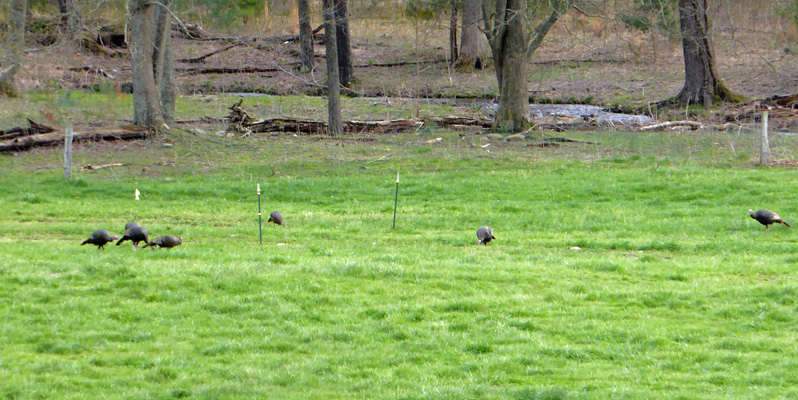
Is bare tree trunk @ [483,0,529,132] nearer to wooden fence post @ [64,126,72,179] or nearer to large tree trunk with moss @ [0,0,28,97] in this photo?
wooden fence post @ [64,126,72,179]

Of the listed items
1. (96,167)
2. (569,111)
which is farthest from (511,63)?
(96,167)

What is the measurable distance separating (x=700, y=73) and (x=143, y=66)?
21.3 meters

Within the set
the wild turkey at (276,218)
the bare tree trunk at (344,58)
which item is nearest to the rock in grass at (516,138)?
the wild turkey at (276,218)

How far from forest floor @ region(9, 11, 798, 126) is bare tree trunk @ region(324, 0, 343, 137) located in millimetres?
8529

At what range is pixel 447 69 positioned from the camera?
42781mm

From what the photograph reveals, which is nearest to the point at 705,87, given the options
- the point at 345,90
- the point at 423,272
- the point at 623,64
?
the point at 623,64

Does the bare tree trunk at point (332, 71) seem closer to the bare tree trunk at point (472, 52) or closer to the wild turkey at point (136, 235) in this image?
the wild turkey at point (136, 235)

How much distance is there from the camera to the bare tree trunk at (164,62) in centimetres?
2611

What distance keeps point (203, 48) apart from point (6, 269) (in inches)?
1446

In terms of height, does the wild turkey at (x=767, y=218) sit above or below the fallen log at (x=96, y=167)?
below

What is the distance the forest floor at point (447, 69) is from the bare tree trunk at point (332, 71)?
853 centimetres

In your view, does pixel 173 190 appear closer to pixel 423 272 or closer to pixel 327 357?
pixel 423 272

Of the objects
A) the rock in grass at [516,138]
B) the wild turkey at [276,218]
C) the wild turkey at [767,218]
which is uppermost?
the rock in grass at [516,138]

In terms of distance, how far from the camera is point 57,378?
6477mm
